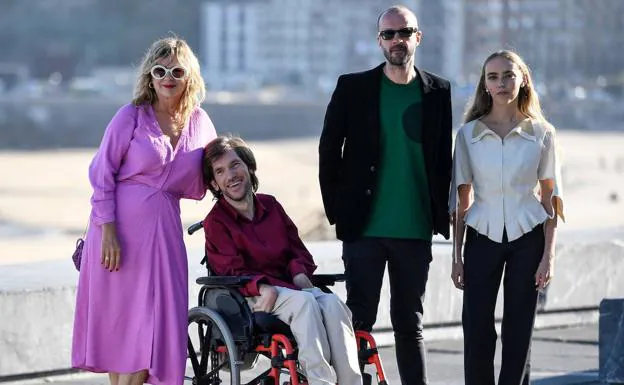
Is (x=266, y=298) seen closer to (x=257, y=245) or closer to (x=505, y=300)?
(x=257, y=245)

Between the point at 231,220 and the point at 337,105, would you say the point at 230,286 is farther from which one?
the point at 337,105

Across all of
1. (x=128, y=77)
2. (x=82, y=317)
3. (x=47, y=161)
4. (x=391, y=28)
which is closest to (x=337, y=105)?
(x=391, y=28)

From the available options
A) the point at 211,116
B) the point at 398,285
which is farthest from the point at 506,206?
the point at 211,116

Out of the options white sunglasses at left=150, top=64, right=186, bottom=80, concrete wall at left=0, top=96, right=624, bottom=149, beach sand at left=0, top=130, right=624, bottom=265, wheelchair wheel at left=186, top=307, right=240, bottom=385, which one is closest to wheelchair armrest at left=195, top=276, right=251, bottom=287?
wheelchair wheel at left=186, top=307, right=240, bottom=385

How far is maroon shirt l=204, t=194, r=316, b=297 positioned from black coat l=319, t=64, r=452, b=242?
0.80ft

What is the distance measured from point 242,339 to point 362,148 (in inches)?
33.9

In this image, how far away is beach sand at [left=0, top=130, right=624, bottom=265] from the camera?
21.2m

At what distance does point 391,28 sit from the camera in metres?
5.22

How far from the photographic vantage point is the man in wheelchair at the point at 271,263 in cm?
484

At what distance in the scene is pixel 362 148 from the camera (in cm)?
529

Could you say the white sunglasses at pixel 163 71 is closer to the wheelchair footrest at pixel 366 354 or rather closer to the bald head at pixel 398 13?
the bald head at pixel 398 13

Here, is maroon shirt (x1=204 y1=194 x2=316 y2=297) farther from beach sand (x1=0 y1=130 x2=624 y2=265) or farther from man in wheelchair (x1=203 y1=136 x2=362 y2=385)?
beach sand (x1=0 y1=130 x2=624 y2=265)

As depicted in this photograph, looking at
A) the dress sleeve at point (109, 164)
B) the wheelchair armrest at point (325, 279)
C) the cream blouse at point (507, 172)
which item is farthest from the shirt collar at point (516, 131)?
the dress sleeve at point (109, 164)

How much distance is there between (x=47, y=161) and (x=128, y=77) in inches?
3340
